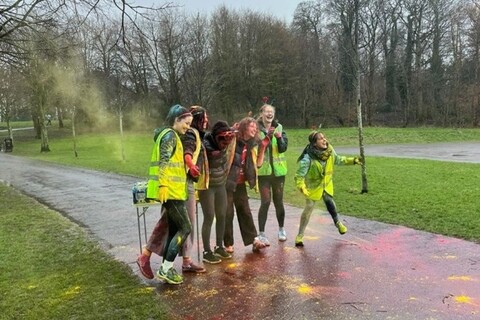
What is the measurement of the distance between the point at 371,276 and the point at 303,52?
4762cm

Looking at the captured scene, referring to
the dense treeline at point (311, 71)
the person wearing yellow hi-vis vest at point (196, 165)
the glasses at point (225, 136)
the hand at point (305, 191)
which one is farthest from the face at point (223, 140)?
the dense treeline at point (311, 71)

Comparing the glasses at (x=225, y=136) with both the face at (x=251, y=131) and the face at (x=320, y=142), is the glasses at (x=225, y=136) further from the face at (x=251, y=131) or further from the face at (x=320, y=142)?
the face at (x=320, y=142)

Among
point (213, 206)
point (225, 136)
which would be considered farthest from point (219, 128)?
point (213, 206)

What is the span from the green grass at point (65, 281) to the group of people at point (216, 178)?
1.59 ft

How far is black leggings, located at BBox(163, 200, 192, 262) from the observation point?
16.5 ft

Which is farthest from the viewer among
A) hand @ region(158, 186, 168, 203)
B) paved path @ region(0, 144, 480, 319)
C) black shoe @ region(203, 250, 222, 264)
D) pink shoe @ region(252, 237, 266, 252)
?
pink shoe @ region(252, 237, 266, 252)

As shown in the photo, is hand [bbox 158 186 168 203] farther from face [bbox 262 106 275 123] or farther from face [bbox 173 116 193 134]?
face [bbox 262 106 275 123]

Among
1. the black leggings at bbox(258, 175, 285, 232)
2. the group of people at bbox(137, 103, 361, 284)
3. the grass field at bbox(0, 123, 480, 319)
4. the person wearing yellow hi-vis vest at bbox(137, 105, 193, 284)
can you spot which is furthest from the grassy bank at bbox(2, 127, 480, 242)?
the person wearing yellow hi-vis vest at bbox(137, 105, 193, 284)

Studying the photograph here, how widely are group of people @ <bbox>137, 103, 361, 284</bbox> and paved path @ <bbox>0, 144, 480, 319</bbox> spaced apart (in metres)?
0.26

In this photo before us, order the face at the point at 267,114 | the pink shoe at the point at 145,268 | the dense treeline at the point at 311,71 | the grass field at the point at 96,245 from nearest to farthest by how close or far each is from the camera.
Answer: the grass field at the point at 96,245 → the pink shoe at the point at 145,268 → the face at the point at 267,114 → the dense treeline at the point at 311,71

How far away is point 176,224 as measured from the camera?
200 inches

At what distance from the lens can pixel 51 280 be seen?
533 centimetres

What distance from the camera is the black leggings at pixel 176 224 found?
16.5ft

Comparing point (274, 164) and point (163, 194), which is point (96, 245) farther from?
point (274, 164)
